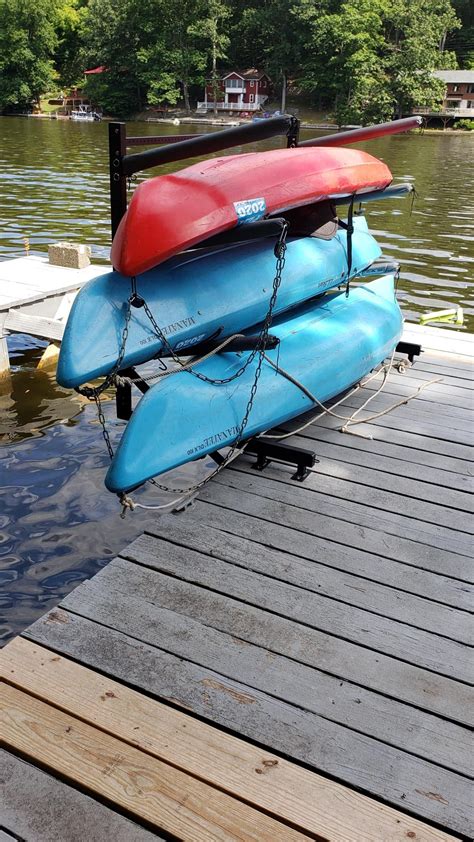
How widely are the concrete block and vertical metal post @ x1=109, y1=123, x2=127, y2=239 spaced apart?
3.88 meters

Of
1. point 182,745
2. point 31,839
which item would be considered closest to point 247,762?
point 182,745

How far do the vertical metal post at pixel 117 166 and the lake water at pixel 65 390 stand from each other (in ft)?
5.85

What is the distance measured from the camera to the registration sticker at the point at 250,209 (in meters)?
3.67

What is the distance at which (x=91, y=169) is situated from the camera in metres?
21.7

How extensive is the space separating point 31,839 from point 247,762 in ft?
1.99

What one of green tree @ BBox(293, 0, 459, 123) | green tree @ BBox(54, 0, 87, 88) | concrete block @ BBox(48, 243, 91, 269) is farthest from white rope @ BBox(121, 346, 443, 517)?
green tree @ BBox(54, 0, 87, 88)

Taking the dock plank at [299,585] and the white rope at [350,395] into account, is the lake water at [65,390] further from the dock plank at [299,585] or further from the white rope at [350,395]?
the white rope at [350,395]

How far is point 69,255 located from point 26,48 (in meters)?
59.2

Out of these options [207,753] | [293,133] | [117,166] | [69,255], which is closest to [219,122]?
[69,255]

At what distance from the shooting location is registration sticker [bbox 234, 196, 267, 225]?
367 centimetres

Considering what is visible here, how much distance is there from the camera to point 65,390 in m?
6.20

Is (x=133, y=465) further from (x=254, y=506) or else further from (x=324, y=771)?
(x=324, y=771)

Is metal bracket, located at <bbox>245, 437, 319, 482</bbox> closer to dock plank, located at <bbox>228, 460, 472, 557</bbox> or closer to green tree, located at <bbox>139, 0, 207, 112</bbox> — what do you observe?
dock plank, located at <bbox>228, 460, 472, 557</bbox>

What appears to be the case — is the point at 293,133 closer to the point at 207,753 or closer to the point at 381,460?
the point at 381,460
